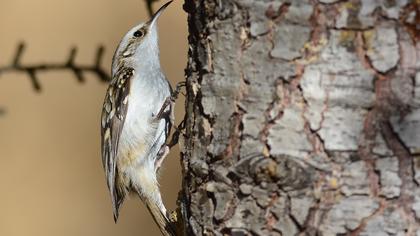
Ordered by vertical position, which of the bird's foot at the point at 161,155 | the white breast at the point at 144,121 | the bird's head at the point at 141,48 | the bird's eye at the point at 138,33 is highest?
the bird's eye at the point at 138,33

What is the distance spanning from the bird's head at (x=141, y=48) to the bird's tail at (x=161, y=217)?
588 millimetres

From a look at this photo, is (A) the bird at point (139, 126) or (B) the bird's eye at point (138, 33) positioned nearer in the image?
→ (A) the bird at point (139, 126)

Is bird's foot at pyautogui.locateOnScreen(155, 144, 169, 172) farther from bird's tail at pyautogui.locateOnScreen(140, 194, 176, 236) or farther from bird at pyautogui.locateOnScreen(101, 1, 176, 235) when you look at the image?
bird's tail at pyautogui.locateOnScreen(140, 194, 176, 236)

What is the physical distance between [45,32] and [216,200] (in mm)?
3751

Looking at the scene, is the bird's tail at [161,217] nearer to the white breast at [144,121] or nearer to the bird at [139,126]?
the bird at [139,126]

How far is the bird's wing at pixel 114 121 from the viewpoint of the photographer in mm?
3887

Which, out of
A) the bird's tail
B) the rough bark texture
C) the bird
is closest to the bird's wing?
the bird

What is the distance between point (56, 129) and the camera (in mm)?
5625

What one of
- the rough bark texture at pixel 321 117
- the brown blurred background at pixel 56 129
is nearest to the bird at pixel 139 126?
the brown blurred background at pixel 56 129

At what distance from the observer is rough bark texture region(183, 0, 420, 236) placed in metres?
1.88

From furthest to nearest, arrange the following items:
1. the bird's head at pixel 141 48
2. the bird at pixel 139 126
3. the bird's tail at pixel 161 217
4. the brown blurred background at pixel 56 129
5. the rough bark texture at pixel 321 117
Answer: the brown blurred background at pixel 56 129 < the bird's head at pixel 141 48 < the bird at pixel 139 126 < the bird's tail at pixel 161 217 < the rough bark texture at pixel 321 117

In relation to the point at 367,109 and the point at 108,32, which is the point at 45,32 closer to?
the point at 108,32

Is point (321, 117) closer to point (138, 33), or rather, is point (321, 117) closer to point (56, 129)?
point (138, 33)

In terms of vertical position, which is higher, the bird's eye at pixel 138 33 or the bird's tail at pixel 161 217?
the bird's eye at pixel 138 33
